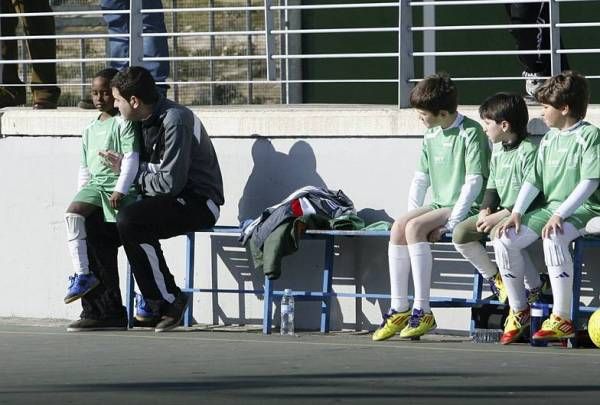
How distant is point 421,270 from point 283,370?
62.3 inches

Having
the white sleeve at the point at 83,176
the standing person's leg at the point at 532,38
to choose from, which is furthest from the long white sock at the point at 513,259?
the white sleeve at the point at 83,176

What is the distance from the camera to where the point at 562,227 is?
959 cm

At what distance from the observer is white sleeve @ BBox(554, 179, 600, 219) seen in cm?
960

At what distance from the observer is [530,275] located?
32.9 feet

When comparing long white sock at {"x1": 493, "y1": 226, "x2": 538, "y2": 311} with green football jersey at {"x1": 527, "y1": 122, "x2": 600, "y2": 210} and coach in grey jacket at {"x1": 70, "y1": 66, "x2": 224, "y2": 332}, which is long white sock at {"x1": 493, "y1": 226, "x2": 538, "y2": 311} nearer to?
green football jersey at {"x1": 527, "y1": 122, "x2": 600, "y2": 210}

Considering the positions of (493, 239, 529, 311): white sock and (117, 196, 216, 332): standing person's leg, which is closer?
(493, 239, 529, 311): white sock

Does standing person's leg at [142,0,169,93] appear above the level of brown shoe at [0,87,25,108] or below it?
above

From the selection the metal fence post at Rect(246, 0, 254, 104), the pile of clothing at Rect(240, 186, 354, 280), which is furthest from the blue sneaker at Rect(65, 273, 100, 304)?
the metal fence post at Rect(246, 0, 254, 104)

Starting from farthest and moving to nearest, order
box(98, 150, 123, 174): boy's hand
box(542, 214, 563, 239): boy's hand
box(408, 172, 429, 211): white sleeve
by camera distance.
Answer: box(98, 150, 123, 174): boy's hand < box(408, 172, 429, 211): white sleeve < box(542, 214, 563, 239): boy's hand

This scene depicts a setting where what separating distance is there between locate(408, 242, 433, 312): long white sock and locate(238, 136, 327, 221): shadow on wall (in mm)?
1261

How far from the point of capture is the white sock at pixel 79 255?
11.2 metres

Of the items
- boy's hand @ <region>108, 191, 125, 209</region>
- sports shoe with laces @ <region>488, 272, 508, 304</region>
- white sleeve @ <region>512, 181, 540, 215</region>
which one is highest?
white sleeve @ <region>512, 181, 540, 215</region>

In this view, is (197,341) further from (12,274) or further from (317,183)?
(12,274)

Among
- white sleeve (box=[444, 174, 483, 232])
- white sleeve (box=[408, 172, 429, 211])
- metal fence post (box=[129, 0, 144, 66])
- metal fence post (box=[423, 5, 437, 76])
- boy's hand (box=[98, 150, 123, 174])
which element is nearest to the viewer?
white sleeve (box=[444, 174, 483, 232])
